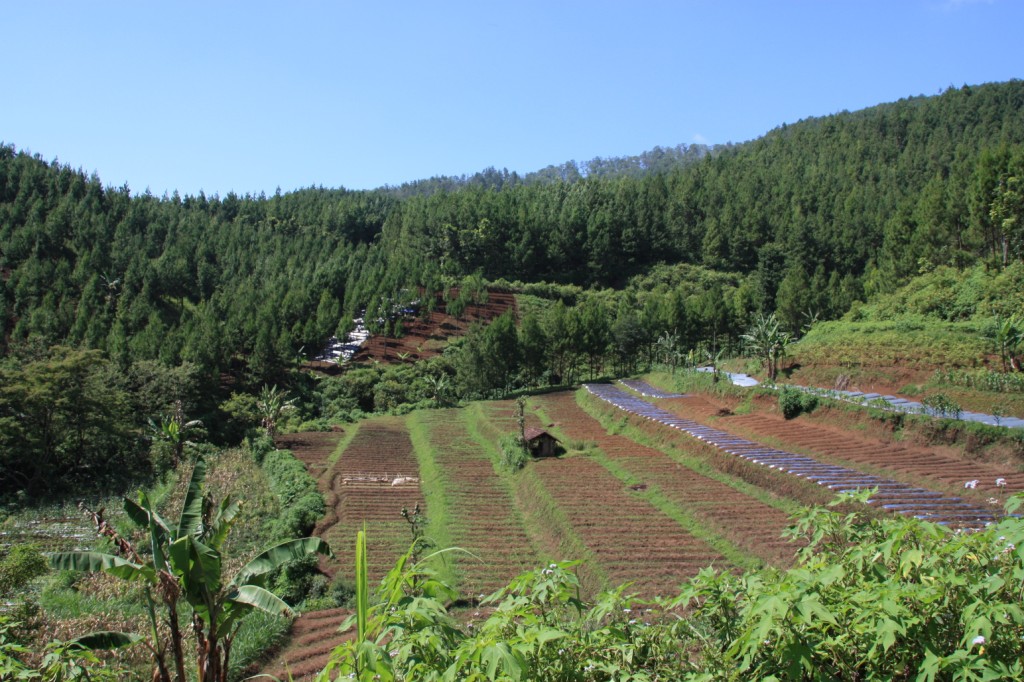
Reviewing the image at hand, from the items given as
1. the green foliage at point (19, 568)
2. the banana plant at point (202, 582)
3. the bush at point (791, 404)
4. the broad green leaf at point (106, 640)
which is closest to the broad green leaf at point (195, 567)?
the banana plant at point (202, 582)

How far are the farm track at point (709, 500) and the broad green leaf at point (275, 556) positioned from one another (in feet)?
29.2

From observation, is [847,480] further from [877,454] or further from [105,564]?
[105,564]

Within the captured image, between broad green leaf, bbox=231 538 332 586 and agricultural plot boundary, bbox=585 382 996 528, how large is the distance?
251 inches

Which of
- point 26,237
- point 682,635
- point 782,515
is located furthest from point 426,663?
point 26,237

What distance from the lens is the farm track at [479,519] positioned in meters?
17.1

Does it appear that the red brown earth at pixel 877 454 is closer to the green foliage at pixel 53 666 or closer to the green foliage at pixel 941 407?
the green foliage at pixel 941 407

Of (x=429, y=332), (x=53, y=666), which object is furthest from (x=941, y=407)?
(x=429, y=332)

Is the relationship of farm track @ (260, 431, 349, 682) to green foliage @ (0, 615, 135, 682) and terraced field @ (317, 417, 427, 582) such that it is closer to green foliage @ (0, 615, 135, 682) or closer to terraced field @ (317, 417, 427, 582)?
terraced field @ (317, 417, 427, 582)

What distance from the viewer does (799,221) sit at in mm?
75500

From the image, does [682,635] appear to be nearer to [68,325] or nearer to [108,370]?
[108,370]

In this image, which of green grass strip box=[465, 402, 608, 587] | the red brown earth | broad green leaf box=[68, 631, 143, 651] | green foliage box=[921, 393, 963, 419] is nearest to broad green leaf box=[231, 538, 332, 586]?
broad green leaf box=[68, 631, 143, 651]

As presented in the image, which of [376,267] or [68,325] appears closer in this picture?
[68,325]

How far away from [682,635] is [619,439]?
28.1 metres

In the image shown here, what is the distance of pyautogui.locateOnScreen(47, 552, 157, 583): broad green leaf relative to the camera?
6443 millimetres
